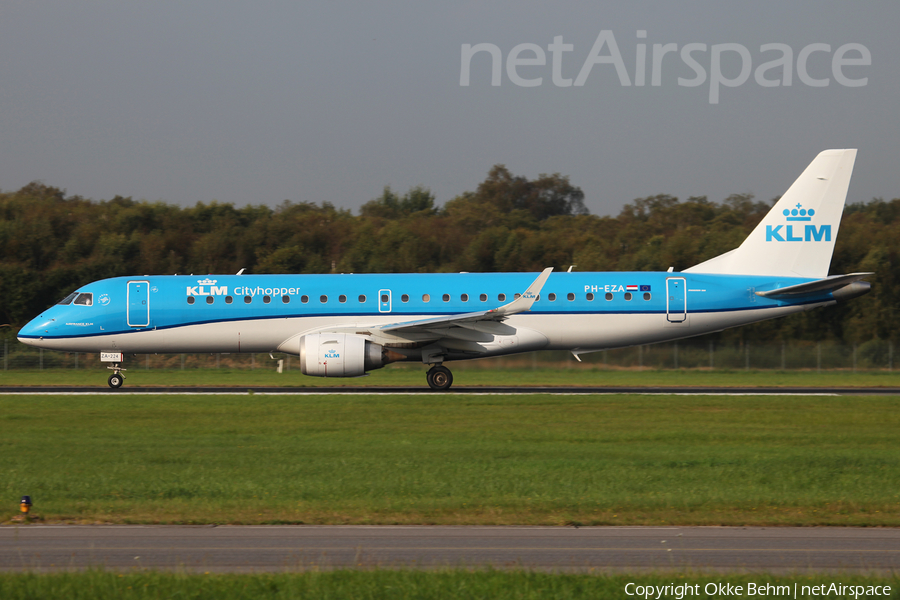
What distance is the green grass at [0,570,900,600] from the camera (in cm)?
786

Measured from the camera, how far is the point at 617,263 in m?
58.9

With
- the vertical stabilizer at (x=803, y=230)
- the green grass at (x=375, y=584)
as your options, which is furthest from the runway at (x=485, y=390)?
the green grass at (x=375, y=584)

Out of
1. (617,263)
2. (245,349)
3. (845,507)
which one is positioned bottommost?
(845,507)

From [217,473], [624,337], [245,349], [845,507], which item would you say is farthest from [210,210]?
[845,507]

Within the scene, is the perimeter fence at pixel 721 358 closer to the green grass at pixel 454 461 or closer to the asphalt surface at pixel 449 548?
the green grass at pixel 454 461

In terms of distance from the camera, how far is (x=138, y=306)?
30281mm

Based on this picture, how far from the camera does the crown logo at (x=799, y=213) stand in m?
31.3

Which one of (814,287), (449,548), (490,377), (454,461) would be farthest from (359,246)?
(449,548)

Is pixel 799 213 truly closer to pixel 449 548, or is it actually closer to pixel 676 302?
pixel 676 302

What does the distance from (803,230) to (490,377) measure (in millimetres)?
13093

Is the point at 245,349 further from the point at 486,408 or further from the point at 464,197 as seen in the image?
the point at 464,197

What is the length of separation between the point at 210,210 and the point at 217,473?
59871 mm

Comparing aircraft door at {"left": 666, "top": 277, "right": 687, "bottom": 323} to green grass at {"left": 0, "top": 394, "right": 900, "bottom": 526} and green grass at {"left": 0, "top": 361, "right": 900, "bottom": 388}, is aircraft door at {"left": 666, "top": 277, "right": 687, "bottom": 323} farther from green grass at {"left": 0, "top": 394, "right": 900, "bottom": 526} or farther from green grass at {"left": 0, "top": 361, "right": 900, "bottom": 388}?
green grass at {"left": 0, "top": 361, "right": 900, "bottom": 388}

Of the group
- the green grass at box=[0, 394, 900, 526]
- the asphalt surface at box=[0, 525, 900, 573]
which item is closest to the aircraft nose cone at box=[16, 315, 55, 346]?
the green grass at box=[0, 394, 900, 526]
